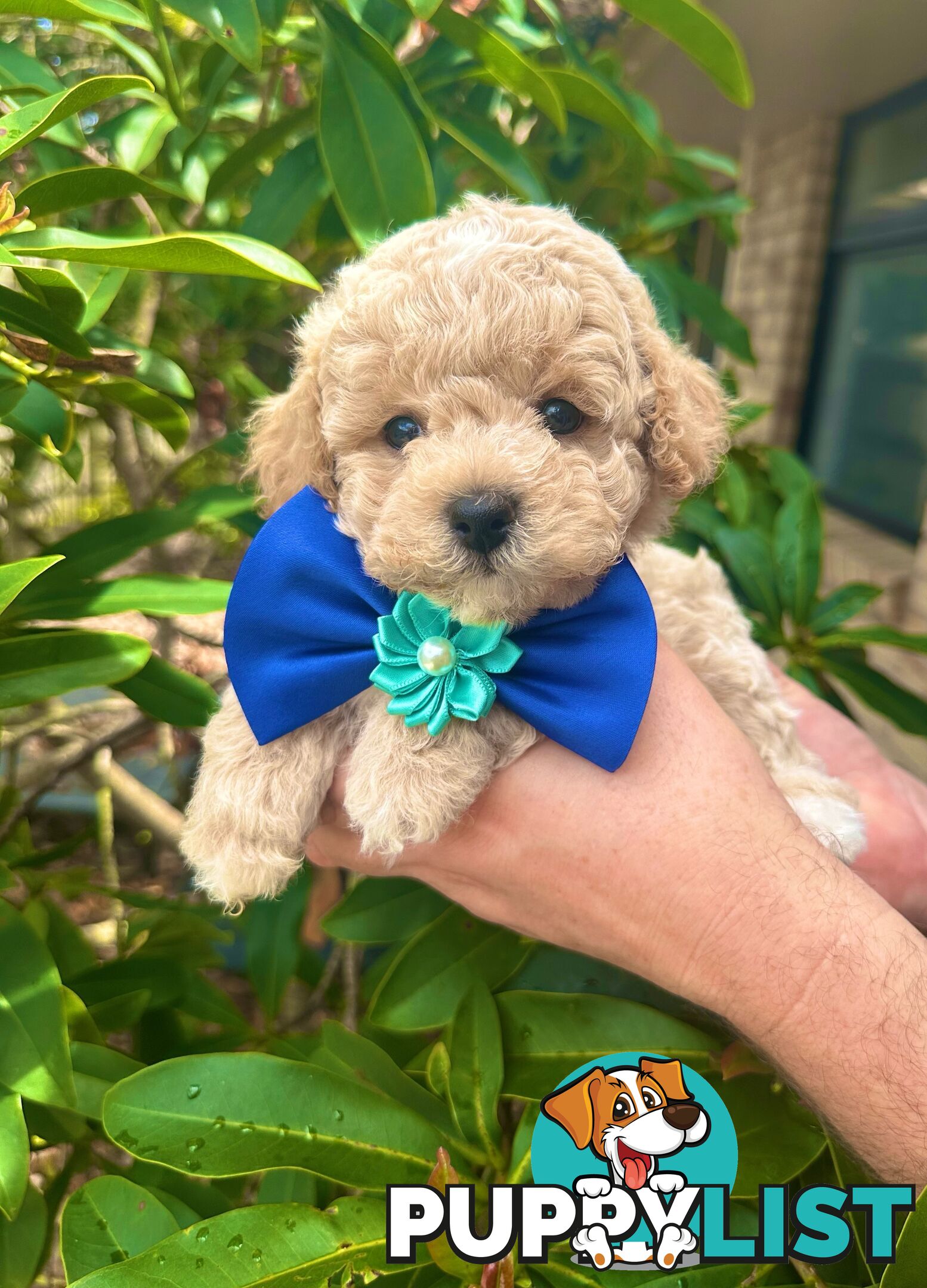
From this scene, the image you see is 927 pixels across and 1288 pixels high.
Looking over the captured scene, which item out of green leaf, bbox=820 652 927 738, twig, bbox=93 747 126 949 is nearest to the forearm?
green leaf, bbox=820 652 927 738

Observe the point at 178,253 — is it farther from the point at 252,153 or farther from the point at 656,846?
the point at 656,846

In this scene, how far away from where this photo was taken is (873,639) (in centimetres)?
143

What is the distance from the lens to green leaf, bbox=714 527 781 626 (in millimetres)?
1502

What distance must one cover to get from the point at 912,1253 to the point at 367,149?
121 cm

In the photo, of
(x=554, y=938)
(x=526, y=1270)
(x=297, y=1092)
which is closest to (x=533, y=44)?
(x=554, y=938)

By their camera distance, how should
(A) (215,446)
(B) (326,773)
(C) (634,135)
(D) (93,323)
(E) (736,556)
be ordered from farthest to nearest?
(E) (736,556), (A) (215,446), (C) (634,135), (D) (93,323), (B) (326,773)

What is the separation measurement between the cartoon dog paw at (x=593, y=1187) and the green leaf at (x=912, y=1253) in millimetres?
212

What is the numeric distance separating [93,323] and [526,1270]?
106 cm

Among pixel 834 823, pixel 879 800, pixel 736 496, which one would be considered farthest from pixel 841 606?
pixel 834 823

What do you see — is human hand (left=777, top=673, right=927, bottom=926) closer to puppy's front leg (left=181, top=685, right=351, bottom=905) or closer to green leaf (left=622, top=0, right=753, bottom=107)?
puppy's front leg (left=181, top=685, right=351, bottom=905)

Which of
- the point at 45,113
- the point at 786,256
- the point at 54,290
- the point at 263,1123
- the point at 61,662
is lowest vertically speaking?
the point at 263,1123

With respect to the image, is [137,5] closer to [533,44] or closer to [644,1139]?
[533,44]

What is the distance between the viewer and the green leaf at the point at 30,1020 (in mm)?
757

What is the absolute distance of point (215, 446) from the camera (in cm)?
131
